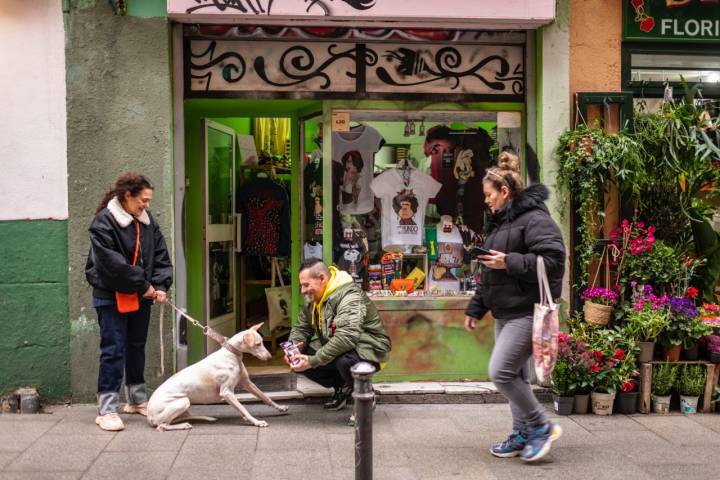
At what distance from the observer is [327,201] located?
7383 mm

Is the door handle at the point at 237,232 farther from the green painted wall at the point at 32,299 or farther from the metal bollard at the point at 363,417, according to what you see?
the metal bollard at the point at 363,417

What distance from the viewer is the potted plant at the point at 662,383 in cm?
668

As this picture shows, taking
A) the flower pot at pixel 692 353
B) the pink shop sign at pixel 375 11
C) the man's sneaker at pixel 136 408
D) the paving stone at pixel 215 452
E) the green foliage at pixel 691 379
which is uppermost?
the pink shop sign at pixel 375 11

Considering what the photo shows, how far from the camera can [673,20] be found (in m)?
7.40

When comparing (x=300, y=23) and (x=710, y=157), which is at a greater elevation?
(x=300, y=23)

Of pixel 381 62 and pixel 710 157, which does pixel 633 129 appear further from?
pixel 381 62

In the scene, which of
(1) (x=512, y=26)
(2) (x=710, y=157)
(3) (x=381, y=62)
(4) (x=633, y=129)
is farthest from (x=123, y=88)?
(2) (x=710, y=157)

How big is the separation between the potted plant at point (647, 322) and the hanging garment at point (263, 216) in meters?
3.73

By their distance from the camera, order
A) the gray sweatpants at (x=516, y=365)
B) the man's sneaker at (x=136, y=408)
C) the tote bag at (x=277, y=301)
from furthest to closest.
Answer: the tote bag at (x=277, y=301) → the man's sneaker at (x=136, y=408) → the gray sweatpants at (x=516, y=365)

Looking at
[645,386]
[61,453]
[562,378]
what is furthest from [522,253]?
[61,453]

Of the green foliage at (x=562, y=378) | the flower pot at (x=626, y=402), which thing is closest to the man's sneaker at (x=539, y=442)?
the green foliage at (x=562, y=378)

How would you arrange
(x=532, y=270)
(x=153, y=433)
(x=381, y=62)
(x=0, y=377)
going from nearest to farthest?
(x=532, y=270) → (x=153, y=433) → (x=0, y=377) → (x=381, y=62)

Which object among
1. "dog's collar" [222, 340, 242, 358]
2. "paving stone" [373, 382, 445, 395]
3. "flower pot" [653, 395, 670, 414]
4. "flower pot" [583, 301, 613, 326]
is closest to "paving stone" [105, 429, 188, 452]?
"dog's collar" [222, 340, 242, 358]

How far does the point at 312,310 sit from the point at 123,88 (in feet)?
8.06
